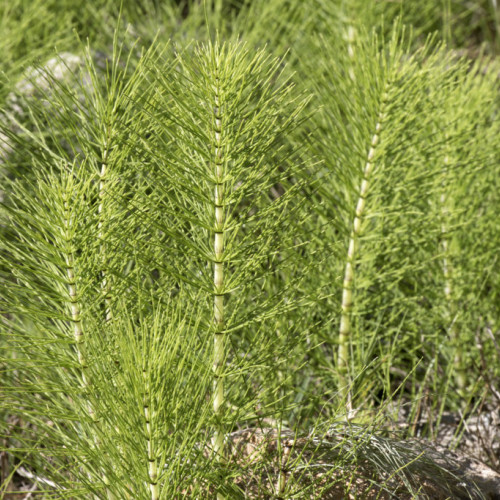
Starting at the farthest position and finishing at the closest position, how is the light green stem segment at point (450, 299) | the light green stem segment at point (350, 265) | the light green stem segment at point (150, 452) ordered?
the light green stem segment at point (450, 299), the light green stem segment at point (350, 265), the light green stem segment at point (150, 452)

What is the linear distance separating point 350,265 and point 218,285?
50 centimetres

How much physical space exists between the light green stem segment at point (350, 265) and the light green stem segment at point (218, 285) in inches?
17.1

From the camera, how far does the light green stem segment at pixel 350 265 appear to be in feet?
4.89

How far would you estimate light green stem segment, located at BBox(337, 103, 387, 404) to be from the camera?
1.49 m

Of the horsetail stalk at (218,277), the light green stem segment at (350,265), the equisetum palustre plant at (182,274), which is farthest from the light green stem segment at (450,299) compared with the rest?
the horsetail stalk at (218,277)

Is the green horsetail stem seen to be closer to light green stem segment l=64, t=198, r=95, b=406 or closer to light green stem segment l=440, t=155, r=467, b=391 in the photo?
light green stem segment l=64, t=198, r=95, b=406

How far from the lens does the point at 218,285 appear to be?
112cm

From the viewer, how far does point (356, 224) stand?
153 centimetres

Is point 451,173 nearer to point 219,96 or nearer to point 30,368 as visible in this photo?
point 219,96

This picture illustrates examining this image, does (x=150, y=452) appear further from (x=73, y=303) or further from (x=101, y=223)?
(x=101, y=223)

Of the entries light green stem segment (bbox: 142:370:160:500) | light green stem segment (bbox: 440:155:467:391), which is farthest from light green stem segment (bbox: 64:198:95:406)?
light green stem segment (bbox: 440:155:467:391)

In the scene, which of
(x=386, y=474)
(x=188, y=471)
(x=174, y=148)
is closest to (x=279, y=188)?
(x=174, y=148)

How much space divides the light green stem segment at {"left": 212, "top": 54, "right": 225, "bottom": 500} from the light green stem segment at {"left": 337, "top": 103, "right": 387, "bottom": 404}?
1.42 feet

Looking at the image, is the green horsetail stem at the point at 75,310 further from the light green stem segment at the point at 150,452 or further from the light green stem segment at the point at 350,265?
the light green stem segment at the point at 350,265
